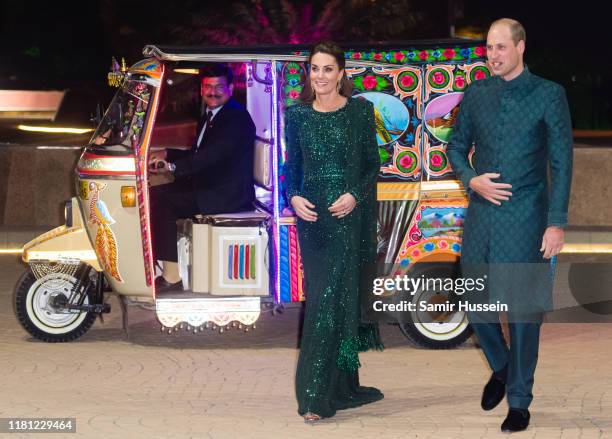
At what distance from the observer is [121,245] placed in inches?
360

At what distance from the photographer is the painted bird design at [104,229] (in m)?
9.15

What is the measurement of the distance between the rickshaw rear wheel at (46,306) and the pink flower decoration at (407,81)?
2.59m

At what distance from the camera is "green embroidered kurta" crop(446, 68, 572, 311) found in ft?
21.1

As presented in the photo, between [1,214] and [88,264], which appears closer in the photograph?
[88,264]

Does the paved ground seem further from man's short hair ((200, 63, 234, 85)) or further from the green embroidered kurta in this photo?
man's short hair ((200, 63, 234, 85))

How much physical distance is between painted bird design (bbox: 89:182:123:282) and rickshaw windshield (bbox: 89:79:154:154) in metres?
0.30

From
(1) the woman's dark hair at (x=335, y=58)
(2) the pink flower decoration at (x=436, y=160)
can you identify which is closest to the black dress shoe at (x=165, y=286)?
(2) the pink flower decoration at (x=436, y=160)

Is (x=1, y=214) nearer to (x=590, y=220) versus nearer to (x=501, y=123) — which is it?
(x=590, y=220)

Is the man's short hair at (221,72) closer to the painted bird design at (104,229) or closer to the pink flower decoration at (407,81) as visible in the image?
the painted bird design at (104,229)

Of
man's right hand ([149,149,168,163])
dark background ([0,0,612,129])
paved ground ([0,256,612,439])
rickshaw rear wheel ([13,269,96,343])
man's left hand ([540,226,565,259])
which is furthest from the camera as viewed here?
dark background ([0,0,612,129])

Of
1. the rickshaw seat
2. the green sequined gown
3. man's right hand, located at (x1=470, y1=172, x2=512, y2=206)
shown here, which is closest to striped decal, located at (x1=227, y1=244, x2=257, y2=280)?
the rickshaw seat

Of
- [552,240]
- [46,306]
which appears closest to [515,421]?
[552,240]

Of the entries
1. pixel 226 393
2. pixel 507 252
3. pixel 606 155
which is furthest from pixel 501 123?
pixel 606 155

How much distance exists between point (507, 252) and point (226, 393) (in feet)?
6.65
